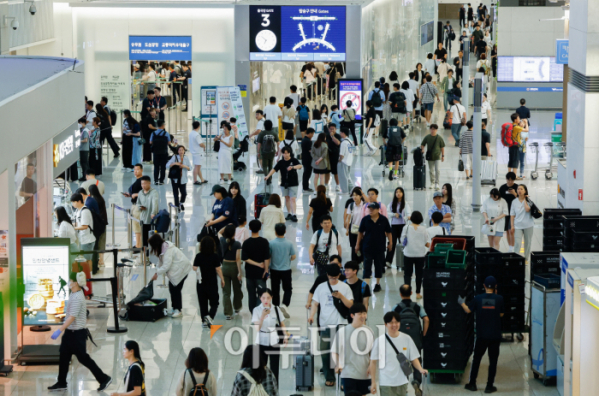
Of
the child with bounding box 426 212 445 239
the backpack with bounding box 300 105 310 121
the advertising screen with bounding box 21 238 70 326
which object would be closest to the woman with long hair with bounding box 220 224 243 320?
the advertising screen with bounding box 21 238 70 326

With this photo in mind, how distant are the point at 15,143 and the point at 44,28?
655 inches

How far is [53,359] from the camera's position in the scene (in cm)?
1013

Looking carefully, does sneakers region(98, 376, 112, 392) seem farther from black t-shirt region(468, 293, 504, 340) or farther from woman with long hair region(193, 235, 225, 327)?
black t-shirt region(468, 293, 504, 340)

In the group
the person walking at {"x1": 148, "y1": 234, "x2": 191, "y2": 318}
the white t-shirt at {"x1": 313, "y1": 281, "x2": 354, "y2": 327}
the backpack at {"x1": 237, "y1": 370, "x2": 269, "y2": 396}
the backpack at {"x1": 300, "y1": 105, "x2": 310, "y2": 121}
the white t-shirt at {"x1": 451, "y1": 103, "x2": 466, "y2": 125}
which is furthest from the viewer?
the backpack at {"x1": 300, "y1": 105, "x2": 310, "y2": 121}

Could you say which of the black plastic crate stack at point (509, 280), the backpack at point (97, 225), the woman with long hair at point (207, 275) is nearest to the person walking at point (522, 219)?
the black plastic crate stack at point (509, 280)

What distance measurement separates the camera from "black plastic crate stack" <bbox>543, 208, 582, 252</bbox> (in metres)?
12.6

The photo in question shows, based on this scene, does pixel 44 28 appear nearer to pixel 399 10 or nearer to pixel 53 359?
pixel 399 10

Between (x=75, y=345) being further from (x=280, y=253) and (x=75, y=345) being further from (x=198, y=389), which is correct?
(x=280, y=253)

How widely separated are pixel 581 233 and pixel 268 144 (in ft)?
29.5

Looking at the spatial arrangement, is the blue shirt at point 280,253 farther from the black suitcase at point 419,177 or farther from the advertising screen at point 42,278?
the black suitcase at point 419,177

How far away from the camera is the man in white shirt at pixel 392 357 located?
322 inches

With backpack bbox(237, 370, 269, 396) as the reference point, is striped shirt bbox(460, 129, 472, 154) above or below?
above

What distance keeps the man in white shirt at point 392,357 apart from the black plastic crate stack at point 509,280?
8.67ft

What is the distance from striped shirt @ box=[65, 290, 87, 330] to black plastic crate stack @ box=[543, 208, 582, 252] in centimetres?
652
